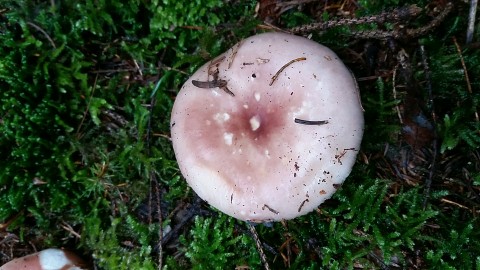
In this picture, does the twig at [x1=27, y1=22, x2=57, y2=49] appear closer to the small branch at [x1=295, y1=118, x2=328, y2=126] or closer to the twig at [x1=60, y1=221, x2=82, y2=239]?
the twig at [x1=60, y1=221, x2=82, y2=239]

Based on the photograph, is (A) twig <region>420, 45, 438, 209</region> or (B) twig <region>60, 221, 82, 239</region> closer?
(A) twig <region>420, 45, 438, 209</region>

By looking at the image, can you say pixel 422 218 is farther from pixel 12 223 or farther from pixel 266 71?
pixel 12 223

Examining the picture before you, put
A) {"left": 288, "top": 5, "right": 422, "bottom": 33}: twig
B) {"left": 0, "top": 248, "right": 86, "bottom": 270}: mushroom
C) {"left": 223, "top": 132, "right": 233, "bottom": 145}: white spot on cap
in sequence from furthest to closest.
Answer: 1. {"left": 0, "top": 248, "right": 86, "bottom": 270}: mushroom
2. {"left": 288, "top": 5, "right": 422, "bottom": 33}: twig
3. {"left": 223, "top": 132, "right": 233, "bottom": 145}: white spot on cap

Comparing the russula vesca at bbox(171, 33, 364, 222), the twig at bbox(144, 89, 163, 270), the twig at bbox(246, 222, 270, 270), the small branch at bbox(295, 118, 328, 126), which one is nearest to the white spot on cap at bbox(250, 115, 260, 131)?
the russula vesca at bbox(171, 33, 364, 222)

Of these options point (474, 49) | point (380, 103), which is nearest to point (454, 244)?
point (380, 103)

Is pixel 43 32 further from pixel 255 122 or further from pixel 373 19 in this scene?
pixel 373 19

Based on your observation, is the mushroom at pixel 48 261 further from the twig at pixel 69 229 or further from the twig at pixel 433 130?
the twig at pixel 433 130
